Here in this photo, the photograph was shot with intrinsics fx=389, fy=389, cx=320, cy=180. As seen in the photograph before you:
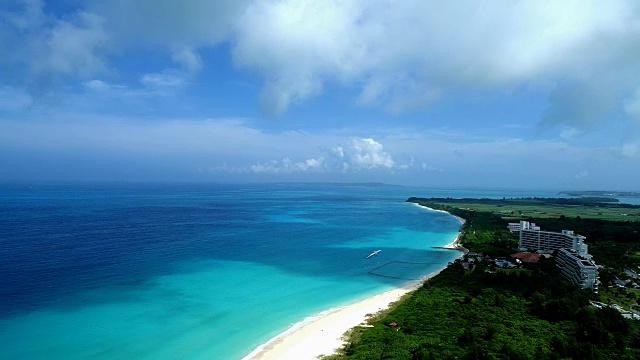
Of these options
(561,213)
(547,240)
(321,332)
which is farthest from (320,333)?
(561,213)

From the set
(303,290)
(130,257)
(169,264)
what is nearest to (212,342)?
(303,290)

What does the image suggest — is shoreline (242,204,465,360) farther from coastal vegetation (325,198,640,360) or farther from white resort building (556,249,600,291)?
white resort building (556,249,600,291)

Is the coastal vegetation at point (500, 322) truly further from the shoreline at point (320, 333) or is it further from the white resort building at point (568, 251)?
the white resort building at point (568, 251)

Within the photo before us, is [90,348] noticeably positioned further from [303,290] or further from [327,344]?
[303,290]

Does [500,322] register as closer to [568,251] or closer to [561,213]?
[568,251]

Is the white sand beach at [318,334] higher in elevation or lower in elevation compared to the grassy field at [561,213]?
lower

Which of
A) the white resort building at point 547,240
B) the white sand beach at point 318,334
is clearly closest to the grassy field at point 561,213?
the white resort building at point 547,240
